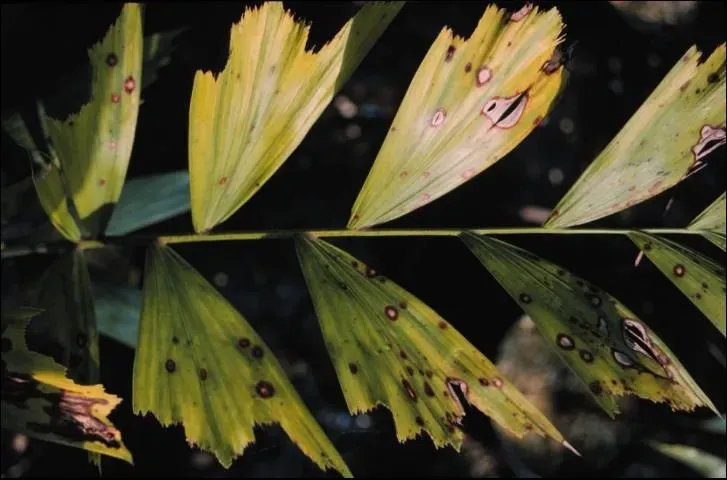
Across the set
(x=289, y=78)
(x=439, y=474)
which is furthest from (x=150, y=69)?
(x=439, y=474)

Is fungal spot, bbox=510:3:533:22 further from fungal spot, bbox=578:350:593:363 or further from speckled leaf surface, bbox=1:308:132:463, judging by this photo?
speckled leaf surface, bbox=1:308:132:463

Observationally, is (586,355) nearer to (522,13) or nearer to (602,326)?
(602,326)

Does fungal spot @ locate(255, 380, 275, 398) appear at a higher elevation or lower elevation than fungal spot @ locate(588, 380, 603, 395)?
higher

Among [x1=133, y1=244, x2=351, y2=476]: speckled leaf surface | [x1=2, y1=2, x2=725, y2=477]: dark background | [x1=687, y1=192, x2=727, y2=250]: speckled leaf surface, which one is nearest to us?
[x1=133, y1=244, x2=351, y2=476]: speckled leaf surface

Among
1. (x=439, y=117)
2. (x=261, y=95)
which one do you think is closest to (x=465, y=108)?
(x=439, y=117)

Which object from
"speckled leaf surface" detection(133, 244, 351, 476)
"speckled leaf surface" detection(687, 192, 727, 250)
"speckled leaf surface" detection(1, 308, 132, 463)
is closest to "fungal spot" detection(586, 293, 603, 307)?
"speckled leaf surface" detection(687, 192, 727, 250)

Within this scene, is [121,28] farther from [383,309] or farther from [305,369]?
[305,369]

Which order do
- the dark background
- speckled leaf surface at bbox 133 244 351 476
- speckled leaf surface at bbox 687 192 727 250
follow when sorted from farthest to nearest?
the dark background, speckled leaf surface at bbox 687 192 727 250, speckled leaf surface at bbox 133 244 351 476
